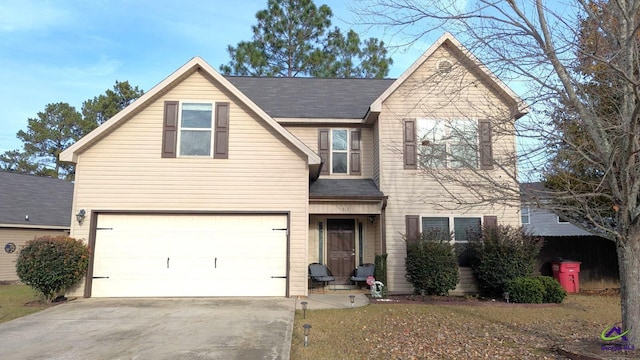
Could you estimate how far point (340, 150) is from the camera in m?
13.9

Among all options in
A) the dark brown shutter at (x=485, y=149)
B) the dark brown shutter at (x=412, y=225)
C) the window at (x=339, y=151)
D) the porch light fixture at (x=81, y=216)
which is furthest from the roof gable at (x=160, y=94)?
the dark brown shutter at (x=485, y=149)

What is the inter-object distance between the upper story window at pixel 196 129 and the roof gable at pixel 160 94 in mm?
733

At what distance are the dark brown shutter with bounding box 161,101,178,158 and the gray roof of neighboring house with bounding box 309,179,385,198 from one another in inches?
158

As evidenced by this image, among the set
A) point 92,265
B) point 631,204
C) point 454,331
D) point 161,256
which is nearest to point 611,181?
point 631,204

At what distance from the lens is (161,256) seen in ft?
36.2

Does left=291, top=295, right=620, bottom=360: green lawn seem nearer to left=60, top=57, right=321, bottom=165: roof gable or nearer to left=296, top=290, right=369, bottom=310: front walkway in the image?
left=296, top=290, right=369, bottom=310: front walkway

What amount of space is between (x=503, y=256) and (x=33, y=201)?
20.9 m

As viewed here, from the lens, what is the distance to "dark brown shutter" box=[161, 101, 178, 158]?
1133cm

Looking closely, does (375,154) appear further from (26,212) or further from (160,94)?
(26,212)

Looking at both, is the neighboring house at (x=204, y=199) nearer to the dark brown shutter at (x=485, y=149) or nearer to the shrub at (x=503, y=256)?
the shrub at (x=503, y=256)

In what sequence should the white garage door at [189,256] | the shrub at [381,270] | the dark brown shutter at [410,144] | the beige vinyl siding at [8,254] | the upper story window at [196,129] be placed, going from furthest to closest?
the beige vinyl siding at [8,254] → the dark brown shutter at [410,144] → the shrub at [381,270] → the upper story window at [196,129] → the white garage door at [189,256]

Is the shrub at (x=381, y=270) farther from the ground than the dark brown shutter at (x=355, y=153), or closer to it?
closer to it

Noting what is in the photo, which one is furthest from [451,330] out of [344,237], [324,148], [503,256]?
[324,148]

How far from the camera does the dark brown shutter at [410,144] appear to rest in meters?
12.7
